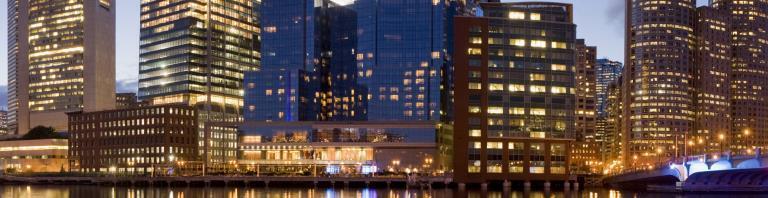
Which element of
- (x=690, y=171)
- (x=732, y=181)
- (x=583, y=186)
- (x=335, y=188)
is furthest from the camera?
(x=583, y=186)

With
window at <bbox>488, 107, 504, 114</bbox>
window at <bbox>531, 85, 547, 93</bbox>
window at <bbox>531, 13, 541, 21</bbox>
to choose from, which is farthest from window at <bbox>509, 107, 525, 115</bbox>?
window at <bbox>531, 13, 541, 21</bbox>

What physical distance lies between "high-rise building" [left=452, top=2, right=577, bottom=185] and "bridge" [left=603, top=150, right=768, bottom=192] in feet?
83.9

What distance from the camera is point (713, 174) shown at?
448ft

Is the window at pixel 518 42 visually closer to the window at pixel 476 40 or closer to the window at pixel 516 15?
the window at pixel 516 15

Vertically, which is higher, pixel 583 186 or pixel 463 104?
pixel 463 104

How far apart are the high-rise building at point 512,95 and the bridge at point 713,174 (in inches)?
1007

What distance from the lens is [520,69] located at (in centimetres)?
18938

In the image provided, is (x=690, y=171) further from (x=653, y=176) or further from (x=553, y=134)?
(x=553, y=134)

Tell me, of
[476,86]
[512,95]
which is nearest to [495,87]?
[476,86]

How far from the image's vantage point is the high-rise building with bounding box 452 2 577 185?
185500 mm

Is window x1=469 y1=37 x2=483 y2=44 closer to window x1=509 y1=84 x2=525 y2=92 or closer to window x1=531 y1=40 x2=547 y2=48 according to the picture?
window x1=509 y1=84 x2=525 y2=92

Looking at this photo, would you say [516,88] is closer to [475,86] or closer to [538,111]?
[538,111]

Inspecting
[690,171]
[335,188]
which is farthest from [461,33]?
[690,171]

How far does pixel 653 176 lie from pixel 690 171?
18508 mm
